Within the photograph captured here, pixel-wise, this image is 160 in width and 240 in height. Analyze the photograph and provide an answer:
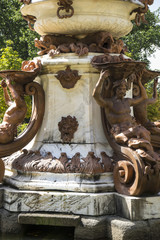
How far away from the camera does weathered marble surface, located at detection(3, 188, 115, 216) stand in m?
4.76

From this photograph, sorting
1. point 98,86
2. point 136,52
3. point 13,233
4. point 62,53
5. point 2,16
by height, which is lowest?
point 13,233

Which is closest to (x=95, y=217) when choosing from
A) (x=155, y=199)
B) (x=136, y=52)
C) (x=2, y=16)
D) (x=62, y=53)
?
(x=155, y=199)

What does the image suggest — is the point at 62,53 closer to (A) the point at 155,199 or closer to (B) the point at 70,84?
(B) the point at 70,84

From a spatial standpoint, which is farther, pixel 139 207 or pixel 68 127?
pixel 68 127

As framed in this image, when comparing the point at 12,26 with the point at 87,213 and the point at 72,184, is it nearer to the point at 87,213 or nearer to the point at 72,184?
the point at 72,184

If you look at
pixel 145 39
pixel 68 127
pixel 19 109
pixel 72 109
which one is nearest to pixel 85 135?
pixel 68 127

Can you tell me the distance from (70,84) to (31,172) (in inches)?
48.7

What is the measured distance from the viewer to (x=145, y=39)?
2139 centimetres

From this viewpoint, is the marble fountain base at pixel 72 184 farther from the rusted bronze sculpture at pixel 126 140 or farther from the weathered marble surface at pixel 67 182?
the rusted bronze sculpture at pixel 126 140

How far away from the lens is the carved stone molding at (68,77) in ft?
17.9

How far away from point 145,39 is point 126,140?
17157 millimetres

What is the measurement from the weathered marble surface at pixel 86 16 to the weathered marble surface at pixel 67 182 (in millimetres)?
1975

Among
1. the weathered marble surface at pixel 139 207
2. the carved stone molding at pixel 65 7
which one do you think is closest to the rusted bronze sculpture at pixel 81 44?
the carved stone molding at pixel 65 7

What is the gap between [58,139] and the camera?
5.51m
